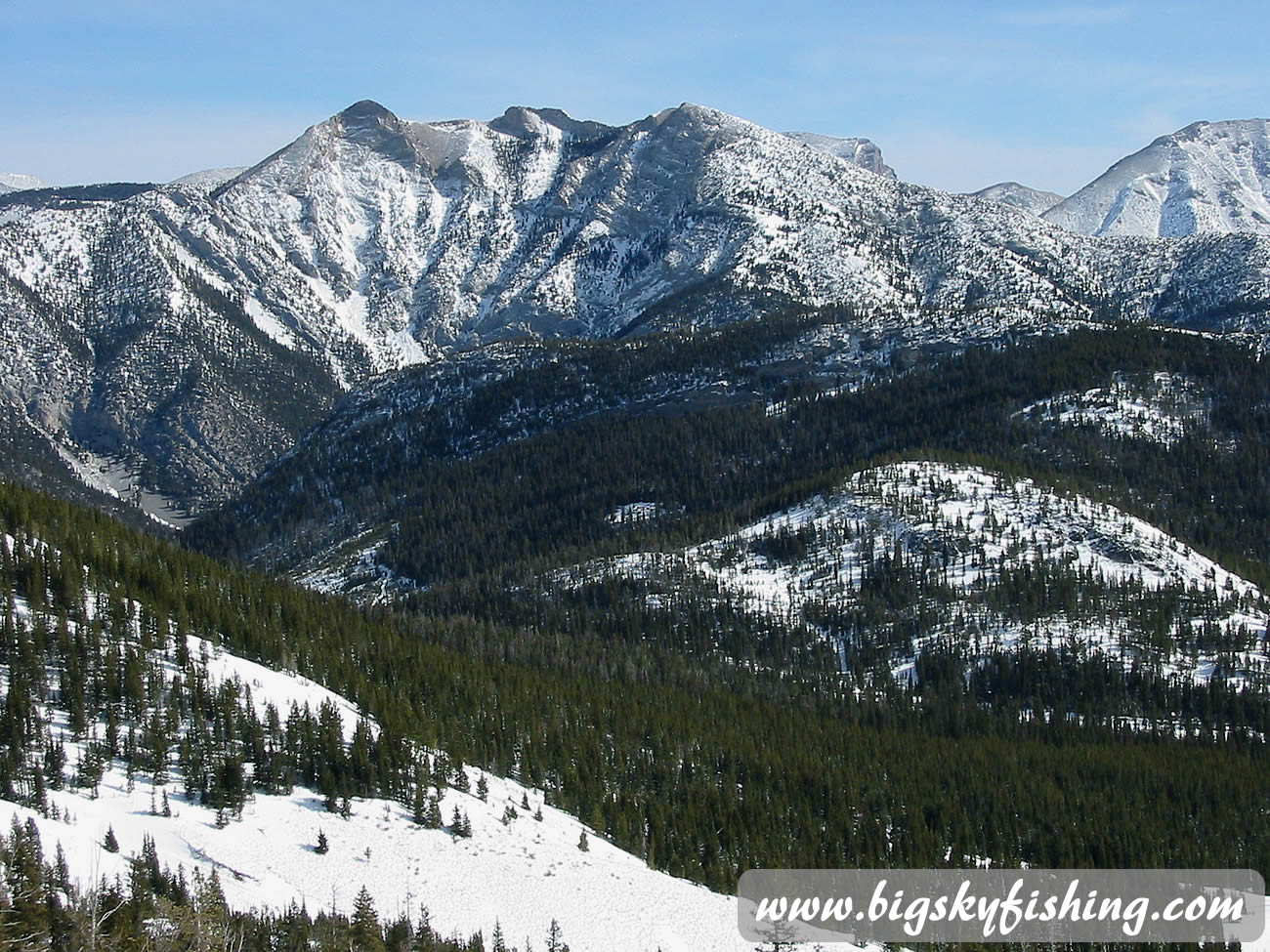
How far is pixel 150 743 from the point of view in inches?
4178

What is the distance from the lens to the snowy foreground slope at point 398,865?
9294cm

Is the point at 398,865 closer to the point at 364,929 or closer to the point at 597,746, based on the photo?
the point at 364,929

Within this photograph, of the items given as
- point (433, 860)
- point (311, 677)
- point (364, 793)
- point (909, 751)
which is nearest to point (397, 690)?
point (311, 677)

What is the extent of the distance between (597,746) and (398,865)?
47.3m

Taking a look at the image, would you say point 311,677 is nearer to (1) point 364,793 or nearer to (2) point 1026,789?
(1) point 364,793

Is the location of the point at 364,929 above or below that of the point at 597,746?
above

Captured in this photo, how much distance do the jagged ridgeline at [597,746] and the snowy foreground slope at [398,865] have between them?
3113 mm

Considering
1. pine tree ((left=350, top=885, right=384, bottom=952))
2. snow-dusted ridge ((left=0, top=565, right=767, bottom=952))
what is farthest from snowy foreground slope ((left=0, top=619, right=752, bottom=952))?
pine tree ((left=350, top=885, right=384, bottom=952))

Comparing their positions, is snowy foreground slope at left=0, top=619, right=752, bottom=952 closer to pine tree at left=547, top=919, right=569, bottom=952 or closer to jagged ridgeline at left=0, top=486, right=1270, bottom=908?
pine tree at left=547, top=919, right=569, bottom=952

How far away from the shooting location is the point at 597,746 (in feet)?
484

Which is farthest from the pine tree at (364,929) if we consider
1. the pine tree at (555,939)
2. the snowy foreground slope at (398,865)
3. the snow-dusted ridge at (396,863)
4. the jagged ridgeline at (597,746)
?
the jagged ridgeline at (597,746)

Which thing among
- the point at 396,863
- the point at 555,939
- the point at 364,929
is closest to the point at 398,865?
the point at 396,863

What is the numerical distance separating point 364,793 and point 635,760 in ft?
145

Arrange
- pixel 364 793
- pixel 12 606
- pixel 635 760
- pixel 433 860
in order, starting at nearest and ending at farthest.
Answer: pixel 433 860 → pixel 364 793 → pixel 12 606 → pixel 635 760
